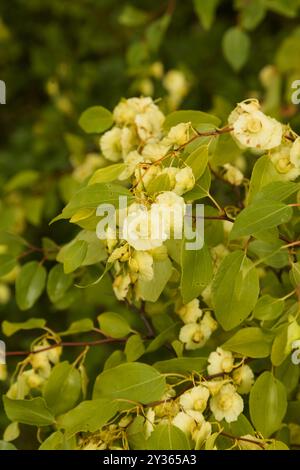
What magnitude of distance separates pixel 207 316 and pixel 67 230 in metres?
1.12

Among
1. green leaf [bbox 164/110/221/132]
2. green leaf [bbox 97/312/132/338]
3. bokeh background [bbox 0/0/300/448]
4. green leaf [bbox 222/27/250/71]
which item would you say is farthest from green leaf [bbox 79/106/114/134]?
green leaf [bbox 222/27/250/71]

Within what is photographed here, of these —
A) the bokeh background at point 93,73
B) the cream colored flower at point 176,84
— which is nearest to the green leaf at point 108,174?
the bokeh background at point 93,73

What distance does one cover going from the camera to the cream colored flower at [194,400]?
76 centimetres

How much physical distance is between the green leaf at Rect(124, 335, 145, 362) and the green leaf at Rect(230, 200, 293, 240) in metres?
0.21

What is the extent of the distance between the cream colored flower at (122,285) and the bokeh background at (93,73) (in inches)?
23.1

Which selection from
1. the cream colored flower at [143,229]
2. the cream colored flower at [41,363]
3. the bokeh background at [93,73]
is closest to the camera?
the cream colored flower at [143,229]

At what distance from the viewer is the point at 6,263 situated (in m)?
1.06

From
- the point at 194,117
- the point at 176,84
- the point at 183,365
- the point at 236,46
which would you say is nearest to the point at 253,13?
the point at 236,46

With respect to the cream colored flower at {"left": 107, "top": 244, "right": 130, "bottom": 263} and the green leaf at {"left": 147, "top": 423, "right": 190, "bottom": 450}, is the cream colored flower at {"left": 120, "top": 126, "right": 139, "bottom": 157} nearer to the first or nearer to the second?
the cream colored flower at {"left": 107, "top": 244, "right": 130, "bottom": 263}

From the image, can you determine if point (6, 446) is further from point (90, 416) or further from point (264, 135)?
point (264, 135)

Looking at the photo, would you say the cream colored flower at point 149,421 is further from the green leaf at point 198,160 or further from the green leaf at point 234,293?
the green leaf at point 198,160

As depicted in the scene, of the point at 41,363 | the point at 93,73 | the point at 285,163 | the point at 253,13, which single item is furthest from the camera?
the point at 93,73

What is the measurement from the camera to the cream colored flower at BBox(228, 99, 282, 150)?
78 centimetres

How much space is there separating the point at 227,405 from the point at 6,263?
0.40 m
